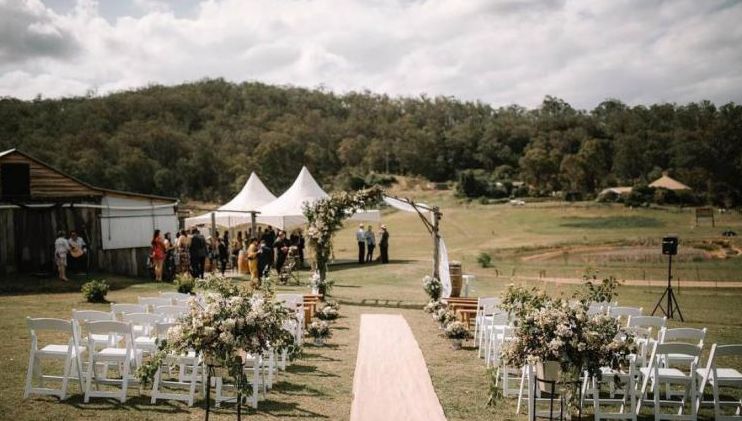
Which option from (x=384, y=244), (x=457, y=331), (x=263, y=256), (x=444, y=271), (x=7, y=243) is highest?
(x=7, y=243)

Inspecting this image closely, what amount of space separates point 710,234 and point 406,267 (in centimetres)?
2767

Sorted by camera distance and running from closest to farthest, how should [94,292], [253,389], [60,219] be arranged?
[253,389] → [94,292] → [60,219]

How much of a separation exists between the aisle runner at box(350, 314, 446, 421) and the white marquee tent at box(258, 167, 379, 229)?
41.0 ft

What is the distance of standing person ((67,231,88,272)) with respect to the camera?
65.9 ft

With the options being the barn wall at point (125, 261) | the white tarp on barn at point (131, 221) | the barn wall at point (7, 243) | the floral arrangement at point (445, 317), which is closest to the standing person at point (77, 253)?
the barn wall at point (125, 261)

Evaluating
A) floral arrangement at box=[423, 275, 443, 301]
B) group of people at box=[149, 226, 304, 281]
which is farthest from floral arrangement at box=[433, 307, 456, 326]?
group of people at box=[149, 226, 304, 281]

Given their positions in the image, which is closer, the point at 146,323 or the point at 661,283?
the point at 146,323

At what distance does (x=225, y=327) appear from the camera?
608cm

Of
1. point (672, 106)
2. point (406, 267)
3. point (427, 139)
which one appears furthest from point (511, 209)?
point (672, 106)

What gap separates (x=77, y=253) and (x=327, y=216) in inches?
353

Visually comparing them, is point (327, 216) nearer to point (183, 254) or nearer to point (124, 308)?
point (183, 254)

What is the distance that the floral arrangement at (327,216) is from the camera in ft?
58.1

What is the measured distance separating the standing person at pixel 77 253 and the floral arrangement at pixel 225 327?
50.6 ft

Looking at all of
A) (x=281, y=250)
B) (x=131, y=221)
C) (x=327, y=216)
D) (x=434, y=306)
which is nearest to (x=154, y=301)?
(x=434, y=306)
